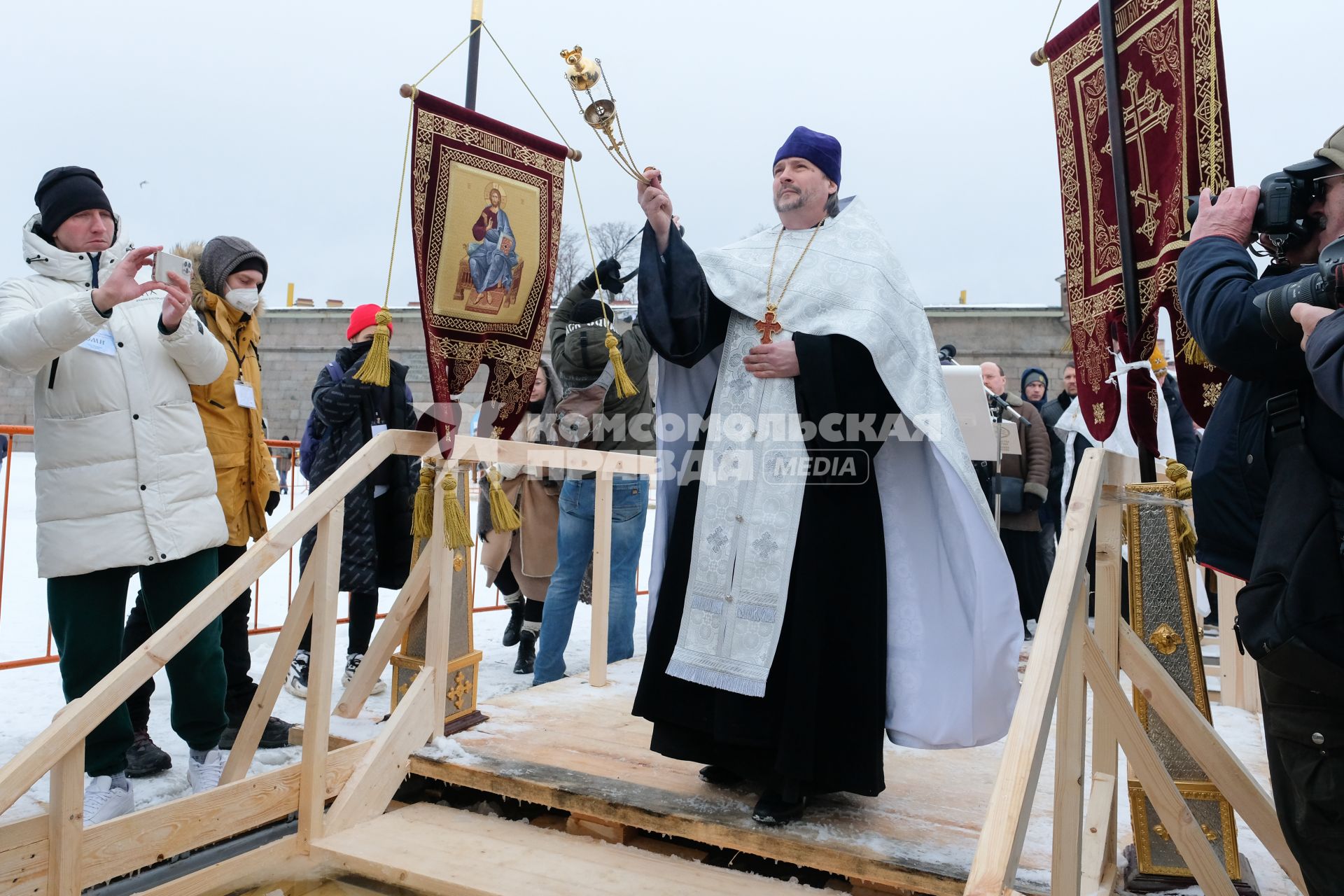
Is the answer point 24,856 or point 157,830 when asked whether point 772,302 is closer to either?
point 157,830

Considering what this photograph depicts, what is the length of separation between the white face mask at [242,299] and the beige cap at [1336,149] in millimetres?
3355

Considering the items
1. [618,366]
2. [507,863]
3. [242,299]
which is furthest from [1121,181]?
[242,299]

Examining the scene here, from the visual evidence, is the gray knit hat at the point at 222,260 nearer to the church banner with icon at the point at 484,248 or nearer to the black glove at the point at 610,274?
the church banner with icon at the point at 484,248

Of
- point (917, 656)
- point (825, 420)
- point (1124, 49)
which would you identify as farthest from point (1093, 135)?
point (917, 656)

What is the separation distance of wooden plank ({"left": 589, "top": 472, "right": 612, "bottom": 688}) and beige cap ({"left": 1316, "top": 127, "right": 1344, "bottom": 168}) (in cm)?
307

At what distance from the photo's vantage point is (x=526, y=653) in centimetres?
520

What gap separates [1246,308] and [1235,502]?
395 millimetres

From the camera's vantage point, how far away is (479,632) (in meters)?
6.30

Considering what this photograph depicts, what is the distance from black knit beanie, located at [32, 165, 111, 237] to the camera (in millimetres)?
2848

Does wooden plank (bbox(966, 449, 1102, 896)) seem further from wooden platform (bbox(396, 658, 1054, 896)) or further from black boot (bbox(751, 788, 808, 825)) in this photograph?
black boot (bbox(751, 788, 808, 825))

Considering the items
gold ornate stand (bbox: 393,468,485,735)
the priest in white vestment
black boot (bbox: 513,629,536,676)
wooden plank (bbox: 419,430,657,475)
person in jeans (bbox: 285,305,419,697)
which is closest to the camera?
the priest in white vestment

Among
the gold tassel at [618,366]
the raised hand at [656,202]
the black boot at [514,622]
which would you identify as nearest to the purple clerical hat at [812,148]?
the raised hand at [656,202]

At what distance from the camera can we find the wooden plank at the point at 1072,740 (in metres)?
2.05

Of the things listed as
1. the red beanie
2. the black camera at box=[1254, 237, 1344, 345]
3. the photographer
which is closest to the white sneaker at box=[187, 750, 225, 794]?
the red beanie
